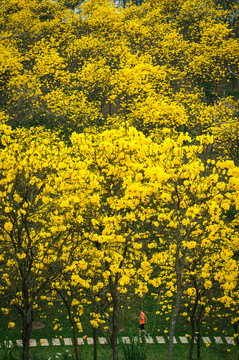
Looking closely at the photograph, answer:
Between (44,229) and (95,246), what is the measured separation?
2111 millimetres

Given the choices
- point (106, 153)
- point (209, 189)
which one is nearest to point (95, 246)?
point (106, 153)

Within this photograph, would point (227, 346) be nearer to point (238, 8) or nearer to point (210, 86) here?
point (210, 86)

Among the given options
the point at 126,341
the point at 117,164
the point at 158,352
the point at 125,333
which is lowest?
the point at 158,352

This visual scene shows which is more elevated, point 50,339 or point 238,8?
point 238,8

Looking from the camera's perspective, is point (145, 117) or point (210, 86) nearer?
point (145, 117)

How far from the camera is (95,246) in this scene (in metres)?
11.8

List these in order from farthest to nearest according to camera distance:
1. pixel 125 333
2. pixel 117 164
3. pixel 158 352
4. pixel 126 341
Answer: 1. pixel 125 333
2. pixel 158 352
3. pixel 126 341
4. pixel 117 164

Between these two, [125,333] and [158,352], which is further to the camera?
[125,333]

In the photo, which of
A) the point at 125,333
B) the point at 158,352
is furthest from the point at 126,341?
the point at 125,333

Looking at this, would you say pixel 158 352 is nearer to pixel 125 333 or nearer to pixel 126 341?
pixel 126 341

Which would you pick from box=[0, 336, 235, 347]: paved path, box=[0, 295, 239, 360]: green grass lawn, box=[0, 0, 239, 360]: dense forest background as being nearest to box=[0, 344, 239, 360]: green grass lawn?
box=[0, 295, 239, 360]: green grass lawn

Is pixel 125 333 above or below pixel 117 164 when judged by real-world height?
below

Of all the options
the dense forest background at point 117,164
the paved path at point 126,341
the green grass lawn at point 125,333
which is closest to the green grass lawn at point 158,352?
the green grass lawn at point 125,333

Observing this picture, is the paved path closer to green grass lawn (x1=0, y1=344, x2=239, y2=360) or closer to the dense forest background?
green grass lawn (x1=0, y1=344, x2=239, y2=360)
